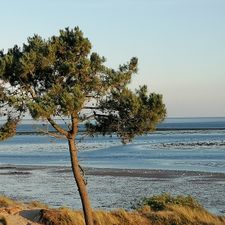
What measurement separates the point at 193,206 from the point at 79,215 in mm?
6627

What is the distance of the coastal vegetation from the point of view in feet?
52.3

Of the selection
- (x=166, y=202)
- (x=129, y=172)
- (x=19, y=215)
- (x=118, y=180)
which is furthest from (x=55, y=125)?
(x=129, y=172)

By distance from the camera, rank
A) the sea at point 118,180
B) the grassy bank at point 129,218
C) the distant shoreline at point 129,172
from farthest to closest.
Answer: the distant shoreline at point 129,172
the sea at point 118,180
the grassy bank at point 129,218

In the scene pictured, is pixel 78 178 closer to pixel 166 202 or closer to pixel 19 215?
pixel 19 215

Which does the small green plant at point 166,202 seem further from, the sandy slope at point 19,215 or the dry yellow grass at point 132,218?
the sandy slope at point 19,215

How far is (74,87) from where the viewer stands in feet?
50.8

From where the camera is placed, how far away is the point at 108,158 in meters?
63.8

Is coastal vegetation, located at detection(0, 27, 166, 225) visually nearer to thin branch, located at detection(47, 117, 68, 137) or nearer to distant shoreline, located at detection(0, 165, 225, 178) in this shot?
thin branch, located at detection(47, 117, 68, 137)

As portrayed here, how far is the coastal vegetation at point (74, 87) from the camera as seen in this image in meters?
15.9

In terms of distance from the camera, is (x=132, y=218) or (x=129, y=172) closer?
(x=132, y=218)

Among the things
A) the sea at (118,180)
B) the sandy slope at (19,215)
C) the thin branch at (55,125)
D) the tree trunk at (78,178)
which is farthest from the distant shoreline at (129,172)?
the thin branch at (55,125)

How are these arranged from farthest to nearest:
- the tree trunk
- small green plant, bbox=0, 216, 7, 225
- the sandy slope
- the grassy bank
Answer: the grassy bank, the sandy slope, small green plant, bbox=0, 216, 7, 225, the tree trunk

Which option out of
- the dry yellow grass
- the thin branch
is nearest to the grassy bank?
the dry yellow grass

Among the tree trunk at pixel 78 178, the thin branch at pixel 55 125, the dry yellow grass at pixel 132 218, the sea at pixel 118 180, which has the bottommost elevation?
the sea at pixel 118 180
